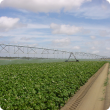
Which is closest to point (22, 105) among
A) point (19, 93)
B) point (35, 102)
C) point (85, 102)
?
point (35, 102)

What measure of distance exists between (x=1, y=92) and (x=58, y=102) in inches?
171

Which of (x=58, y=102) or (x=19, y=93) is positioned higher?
(x=19, y=93)

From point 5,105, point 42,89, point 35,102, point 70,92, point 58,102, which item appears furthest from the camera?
point 70,92

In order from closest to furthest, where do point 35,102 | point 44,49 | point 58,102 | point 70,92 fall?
point 35,102 < point 58,102 < point 70,92 < point 44,49

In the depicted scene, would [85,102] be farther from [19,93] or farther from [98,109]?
[19,93]

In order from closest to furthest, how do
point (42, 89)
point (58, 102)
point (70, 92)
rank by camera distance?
point (58, 102)
point (42, 89)
point (70, 92)

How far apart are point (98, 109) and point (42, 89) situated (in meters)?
4.42

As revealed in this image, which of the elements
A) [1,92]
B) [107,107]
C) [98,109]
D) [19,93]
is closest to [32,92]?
[19,93]

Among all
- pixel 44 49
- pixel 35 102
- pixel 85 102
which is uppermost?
pixel 44 49

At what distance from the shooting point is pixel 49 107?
7.98 meters

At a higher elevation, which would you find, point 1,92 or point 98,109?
point 1,92

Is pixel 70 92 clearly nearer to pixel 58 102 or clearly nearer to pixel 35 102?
pixel 58 102

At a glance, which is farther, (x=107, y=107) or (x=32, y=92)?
(x=32, y=92)

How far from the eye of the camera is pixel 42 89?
10.1 meters
